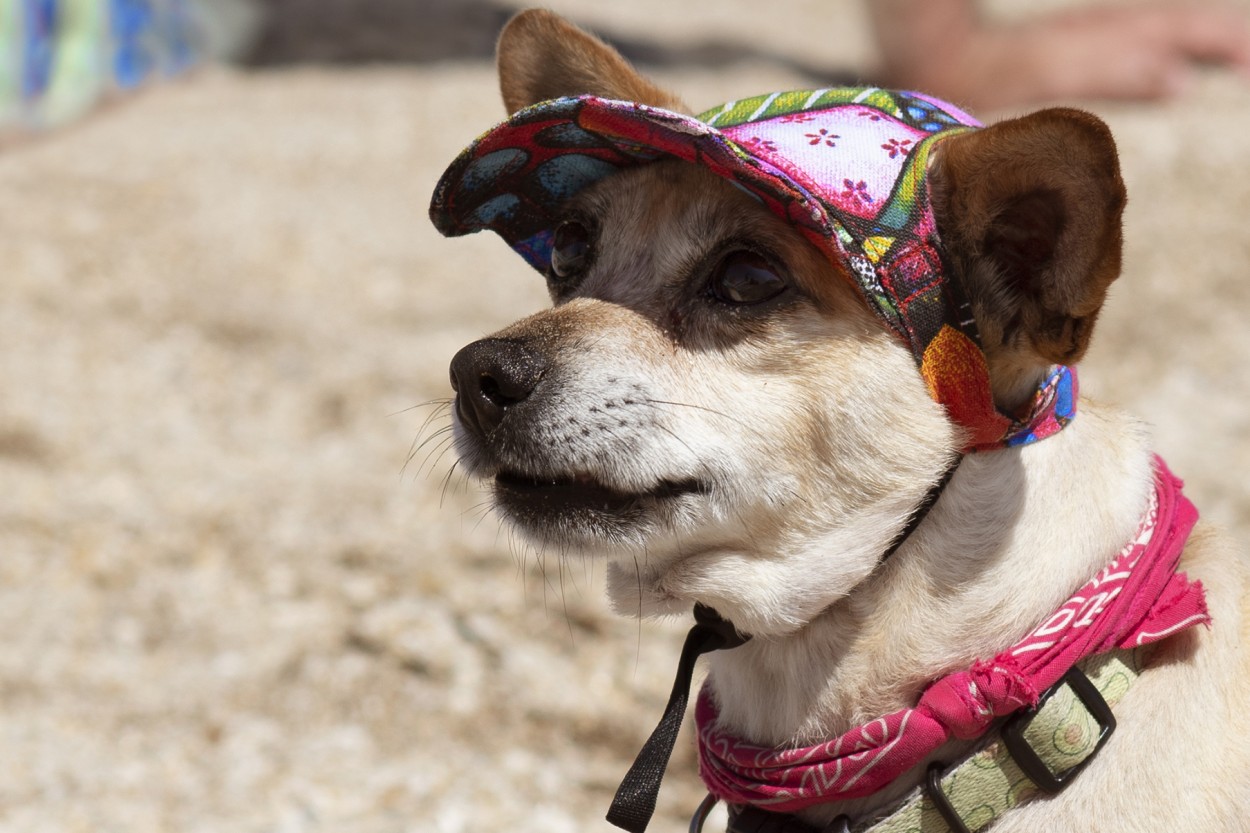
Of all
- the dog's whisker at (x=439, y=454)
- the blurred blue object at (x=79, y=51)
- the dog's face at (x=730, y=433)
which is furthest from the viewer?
the blurred blue object at (x=79, y=51)

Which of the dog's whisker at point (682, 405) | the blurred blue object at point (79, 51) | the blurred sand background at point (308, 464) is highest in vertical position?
the dog's whisker at point (682, 405)

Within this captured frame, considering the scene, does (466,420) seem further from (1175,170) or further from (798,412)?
(1175,170)

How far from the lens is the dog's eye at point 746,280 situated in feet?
7.81

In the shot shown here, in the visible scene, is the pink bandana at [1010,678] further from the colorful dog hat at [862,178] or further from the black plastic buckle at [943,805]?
the colorful dog hat at [862,178]

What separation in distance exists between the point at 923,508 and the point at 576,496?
65cm

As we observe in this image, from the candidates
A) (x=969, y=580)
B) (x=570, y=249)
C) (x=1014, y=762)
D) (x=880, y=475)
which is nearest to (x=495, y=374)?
(x=570, y=249)

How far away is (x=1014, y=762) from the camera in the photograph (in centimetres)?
219

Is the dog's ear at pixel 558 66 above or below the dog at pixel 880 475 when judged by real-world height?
above

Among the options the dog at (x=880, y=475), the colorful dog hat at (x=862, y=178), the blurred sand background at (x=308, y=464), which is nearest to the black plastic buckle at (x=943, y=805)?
the dog at (x=880, y=475)

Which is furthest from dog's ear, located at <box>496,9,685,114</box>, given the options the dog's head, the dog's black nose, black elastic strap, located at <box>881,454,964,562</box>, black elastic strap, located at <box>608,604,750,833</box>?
black elastic strap, located at <box>608,604,750,833</box>

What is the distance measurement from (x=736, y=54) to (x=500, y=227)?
8017 millimetres

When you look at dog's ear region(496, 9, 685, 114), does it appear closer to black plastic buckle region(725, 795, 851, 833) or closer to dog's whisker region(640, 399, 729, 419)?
dog's whisker region(640, 399, 729, 419)

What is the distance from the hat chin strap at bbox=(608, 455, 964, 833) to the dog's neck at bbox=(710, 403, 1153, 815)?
21 millimetres

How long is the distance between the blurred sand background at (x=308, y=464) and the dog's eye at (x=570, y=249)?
0.50 metres
